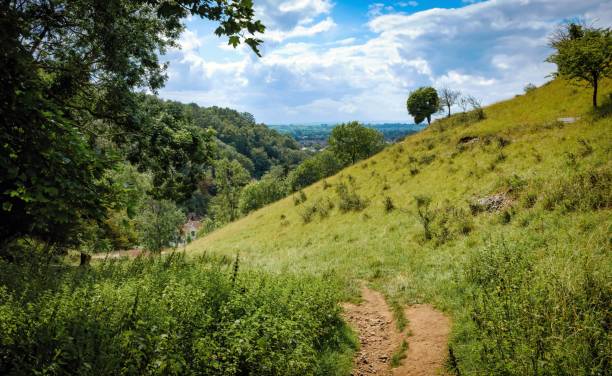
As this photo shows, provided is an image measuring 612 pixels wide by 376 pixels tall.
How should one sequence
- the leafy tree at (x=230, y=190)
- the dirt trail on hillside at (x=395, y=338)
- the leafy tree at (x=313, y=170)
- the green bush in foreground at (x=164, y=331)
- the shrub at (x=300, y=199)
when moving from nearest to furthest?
the green bush in foreground at (x=164, y=331) → the dirt trail on hillside at (x=395, y=338) → the shrub at (x=300, y=199) → the leafy tree at (x=230, y=190) → the leafy tree at (x=313, y=170)

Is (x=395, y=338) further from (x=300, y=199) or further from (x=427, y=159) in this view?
(x=300, y=199)

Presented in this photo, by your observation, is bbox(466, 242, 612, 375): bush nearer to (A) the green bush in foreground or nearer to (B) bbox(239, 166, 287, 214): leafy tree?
(A) the green bush in foreground

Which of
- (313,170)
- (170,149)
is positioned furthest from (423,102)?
(170,149)

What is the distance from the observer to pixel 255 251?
25406 mm

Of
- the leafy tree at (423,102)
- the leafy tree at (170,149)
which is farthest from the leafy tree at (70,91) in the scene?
the leafy tree at (423,102)

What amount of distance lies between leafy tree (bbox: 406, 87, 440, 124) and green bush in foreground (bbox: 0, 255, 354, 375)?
→ 82480 mm

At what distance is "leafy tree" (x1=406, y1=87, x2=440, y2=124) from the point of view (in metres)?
82.8

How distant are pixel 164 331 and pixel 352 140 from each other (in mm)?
73623

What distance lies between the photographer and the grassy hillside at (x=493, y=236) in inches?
273

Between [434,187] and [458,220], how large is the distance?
7265mm

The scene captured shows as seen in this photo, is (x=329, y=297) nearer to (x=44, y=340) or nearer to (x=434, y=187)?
(x=44, y=340)

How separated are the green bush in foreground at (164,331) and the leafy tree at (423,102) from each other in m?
82.5

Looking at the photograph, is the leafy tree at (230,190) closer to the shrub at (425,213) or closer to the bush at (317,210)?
the bush at (317,210)

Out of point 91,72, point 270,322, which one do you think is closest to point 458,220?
point 270,322
